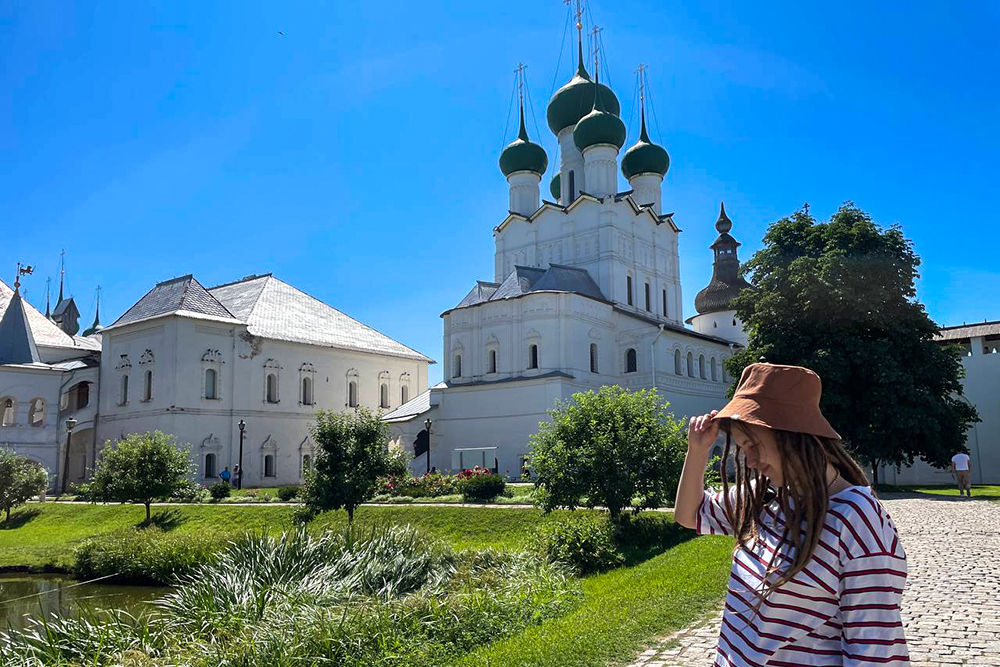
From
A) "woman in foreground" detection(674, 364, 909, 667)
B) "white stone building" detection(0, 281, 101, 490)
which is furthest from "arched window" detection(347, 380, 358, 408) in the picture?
"woman in foreground" detection(674, 364, 909, 667)

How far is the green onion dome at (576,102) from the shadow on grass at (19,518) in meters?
35.2

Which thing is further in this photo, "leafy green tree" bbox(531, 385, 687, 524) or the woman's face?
"leafy green tree" bbox(531, 385, 687, 524)

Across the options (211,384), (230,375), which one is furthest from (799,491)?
(230,375)

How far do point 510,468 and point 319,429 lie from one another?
15.8 metres

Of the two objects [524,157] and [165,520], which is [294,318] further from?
[165,520]

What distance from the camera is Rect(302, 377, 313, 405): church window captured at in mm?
44119

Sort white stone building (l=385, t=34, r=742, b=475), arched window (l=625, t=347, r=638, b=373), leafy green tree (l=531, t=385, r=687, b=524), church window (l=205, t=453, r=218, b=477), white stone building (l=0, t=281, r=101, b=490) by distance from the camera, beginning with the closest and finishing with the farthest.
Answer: leafy green tree (l=531, t=385, r=687, b=524)
white stone building (l=385, t=34, r=742, b=475)
church window (l=205, t=453, r=218, b=477)
white stone building (l=0, t=281, r=101, b=490)
arched window (l=625, t=347, r=638, b=373)

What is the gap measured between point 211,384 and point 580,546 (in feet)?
102

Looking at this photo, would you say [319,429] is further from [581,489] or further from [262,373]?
[262,373]

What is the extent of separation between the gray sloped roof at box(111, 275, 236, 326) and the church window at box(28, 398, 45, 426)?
597 cm

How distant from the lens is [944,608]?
326 inches

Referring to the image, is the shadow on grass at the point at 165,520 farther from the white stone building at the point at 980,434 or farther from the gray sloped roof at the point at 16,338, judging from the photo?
the white stone building at the point at 980,434

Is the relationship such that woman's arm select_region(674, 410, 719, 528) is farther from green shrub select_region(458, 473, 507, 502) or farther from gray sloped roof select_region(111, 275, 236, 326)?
gray sloped roof select_region(111, 275, 236, 326)

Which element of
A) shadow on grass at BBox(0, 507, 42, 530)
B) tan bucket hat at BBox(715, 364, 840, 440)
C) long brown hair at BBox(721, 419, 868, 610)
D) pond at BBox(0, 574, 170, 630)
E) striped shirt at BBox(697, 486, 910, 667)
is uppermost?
tan bucket hat at BBox(715, 364, 840, 440)
